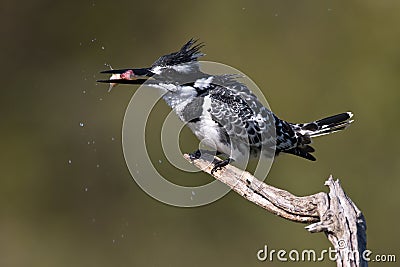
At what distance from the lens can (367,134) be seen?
432 cm

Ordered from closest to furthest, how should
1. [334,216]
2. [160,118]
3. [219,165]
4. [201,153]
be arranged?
[334,216], [219,165], [201,153], [160,118]

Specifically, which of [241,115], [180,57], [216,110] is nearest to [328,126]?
[241,115]

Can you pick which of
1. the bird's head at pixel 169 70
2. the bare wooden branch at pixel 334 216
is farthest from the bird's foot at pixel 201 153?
the bare wooden branch at pixel 334 216

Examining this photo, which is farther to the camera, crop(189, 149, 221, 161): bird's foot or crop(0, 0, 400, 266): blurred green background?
crop(0, 0, 400, 266): blurred green background

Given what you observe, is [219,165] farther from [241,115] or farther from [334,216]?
[334,216]

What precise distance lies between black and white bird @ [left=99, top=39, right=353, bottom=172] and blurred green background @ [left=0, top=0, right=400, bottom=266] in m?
1.36

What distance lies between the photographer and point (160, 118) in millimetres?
4332

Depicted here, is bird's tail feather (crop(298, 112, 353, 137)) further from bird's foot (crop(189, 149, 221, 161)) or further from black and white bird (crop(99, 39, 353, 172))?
bird's foot (crop(189, 149, 221, 161))

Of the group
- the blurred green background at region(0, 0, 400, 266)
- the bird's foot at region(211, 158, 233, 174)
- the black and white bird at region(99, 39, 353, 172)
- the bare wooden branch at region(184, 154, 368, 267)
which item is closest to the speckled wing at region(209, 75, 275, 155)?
the black and white bird at region(99, 39, 353, 172)

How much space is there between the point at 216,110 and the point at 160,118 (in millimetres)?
1664

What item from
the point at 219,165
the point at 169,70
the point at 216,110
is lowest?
the point at 219,165

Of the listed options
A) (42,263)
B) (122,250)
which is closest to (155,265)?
(122,250)

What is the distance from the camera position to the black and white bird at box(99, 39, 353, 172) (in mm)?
2699

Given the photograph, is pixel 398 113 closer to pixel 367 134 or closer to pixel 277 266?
pixel 367 134
